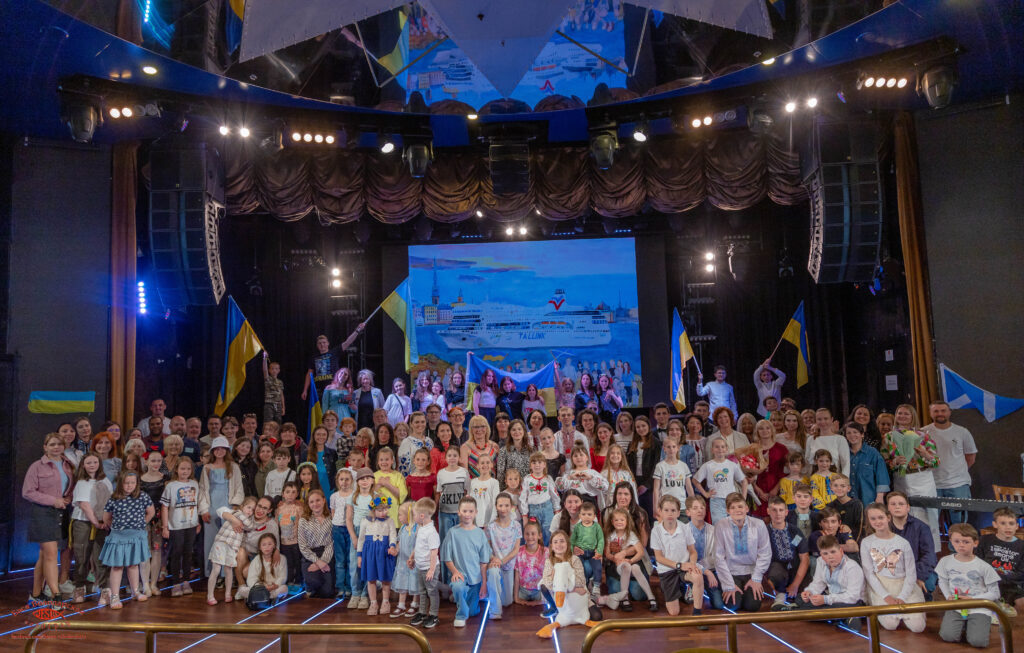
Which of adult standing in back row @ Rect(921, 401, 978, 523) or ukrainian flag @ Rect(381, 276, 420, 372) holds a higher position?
ukrainian flag @ Rect(381, 276, 420, 372)

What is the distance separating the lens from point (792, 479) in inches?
261

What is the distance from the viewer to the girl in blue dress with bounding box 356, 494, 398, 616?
5.93 metres

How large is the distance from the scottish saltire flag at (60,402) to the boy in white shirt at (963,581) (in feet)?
28.7

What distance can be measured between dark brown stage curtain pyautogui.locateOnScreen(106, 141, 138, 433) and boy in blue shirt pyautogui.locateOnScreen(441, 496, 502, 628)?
4.79 m

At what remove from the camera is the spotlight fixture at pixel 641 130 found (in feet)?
26.4

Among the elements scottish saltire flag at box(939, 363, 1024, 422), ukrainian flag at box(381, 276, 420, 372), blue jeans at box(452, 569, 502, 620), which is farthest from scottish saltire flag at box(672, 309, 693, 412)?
blue jeans at box(452, 569, 502, 620)

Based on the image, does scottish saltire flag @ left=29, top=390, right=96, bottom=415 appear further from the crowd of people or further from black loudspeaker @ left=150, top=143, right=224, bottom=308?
black loudspeaker @ left=150, top=143, right=224, bottom=308

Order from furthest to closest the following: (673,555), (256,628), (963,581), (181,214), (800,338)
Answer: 1. (800,338)
2. (181,214)
3. (673,555)
4. (963,581)
5. (256,628)

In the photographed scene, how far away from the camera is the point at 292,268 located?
12.9 meters

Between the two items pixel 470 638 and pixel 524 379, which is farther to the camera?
pixel 524 379

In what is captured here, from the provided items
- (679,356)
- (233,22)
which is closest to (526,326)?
(679,356)

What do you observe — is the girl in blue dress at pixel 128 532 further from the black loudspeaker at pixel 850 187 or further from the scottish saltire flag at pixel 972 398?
the scottish saltire flag at pixel 972 398

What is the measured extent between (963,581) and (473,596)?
12.1 ft

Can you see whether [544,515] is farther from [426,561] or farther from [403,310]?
[403,310]
